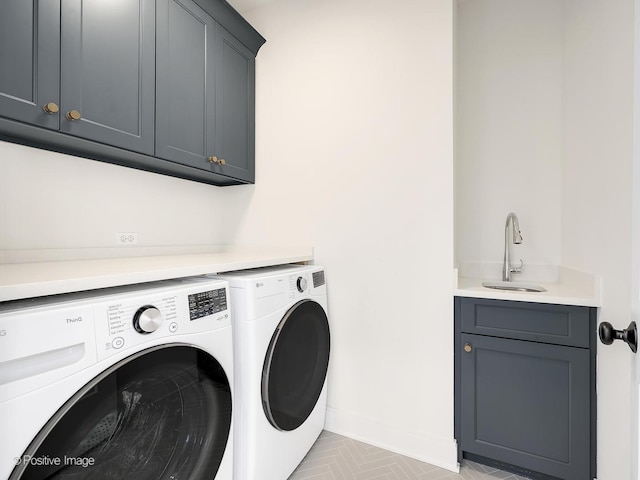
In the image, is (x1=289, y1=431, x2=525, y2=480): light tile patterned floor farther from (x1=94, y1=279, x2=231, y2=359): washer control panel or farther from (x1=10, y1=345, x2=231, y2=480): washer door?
(x1=94, y1=279, x2=231, y2=359): washer control panel

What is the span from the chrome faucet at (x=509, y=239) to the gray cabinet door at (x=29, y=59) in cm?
223

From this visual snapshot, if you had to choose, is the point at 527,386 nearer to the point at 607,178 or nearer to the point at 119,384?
the point at 607,178

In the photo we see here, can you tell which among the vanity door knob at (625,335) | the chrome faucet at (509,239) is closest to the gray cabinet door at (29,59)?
the vanity door knob at (625,335)

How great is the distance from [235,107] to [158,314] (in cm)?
145

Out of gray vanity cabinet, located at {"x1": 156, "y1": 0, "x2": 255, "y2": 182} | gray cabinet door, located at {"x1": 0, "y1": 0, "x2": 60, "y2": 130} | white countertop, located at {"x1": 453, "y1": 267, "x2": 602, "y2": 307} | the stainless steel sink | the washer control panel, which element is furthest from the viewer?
the stainless steel sink

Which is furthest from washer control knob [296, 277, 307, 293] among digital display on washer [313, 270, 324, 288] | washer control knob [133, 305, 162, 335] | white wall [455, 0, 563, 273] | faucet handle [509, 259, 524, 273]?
faucet handle [509, 259, 524, 273]

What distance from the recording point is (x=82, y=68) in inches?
43.8

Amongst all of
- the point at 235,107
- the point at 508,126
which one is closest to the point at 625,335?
the point at 508,126

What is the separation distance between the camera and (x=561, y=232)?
186 cm

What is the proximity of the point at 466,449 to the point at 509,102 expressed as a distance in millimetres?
2026

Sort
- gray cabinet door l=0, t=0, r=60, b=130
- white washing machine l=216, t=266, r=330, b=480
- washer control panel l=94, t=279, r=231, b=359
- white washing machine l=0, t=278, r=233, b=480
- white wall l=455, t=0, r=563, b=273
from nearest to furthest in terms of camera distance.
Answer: white washing machine l=0, t=278, r=233, b=480 < washer control panel l=94, t=279, r=231, b=359 < gray cabinet door l=0, t=0, r=60, b=130 < white washing machine l=216, t=266, r=330, b=480 < white wall l=455, t=0, r=563, b=273

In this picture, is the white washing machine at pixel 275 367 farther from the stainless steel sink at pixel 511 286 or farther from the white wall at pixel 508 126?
the white wall at pixel 508 126

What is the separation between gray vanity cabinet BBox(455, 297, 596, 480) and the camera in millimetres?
Result: 1349

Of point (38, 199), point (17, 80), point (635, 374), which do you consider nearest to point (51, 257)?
point (38, 199)
